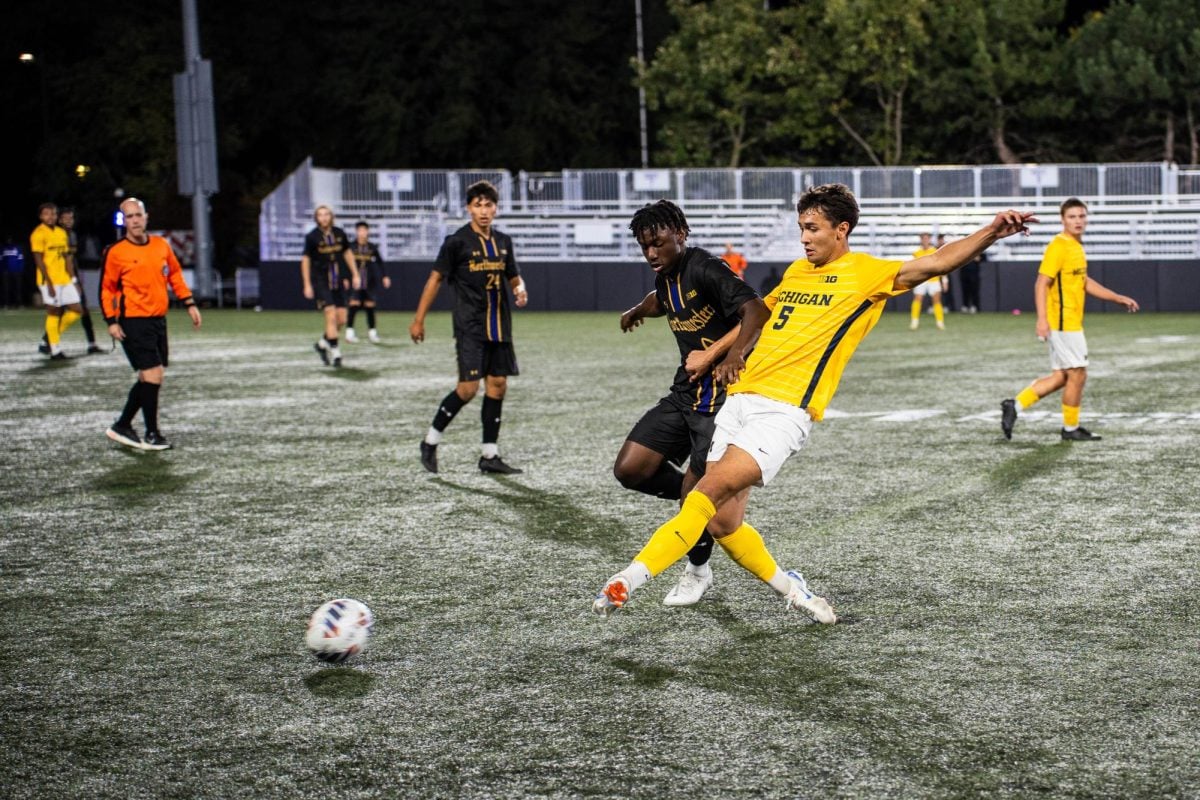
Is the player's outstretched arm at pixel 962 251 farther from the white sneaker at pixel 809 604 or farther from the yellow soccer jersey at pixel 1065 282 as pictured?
the yellow soccer jersey at pixel 1065 282

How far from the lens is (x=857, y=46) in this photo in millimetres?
42344

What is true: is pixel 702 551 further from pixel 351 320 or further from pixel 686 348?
pixel 351 320

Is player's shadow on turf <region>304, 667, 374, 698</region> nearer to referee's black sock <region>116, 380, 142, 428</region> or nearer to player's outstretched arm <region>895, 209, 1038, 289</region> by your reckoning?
player's outstretched arm <region>895, 209, 1038, 289</region>

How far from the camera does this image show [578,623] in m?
5.98

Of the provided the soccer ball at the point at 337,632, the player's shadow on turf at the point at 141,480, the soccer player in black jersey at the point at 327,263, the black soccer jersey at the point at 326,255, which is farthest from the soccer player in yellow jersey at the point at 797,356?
the black soccer jersey at the point at 326,255

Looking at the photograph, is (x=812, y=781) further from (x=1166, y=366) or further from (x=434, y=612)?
(x=1166, y=366)

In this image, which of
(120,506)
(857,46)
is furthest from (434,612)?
(857,46)

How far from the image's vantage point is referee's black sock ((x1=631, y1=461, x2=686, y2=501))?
6547mm

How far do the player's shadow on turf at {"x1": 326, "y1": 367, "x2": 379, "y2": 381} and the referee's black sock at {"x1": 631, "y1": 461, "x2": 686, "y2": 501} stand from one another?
36.2ft

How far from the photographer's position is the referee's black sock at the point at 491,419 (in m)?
10.3

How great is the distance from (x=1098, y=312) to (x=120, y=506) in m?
26.8

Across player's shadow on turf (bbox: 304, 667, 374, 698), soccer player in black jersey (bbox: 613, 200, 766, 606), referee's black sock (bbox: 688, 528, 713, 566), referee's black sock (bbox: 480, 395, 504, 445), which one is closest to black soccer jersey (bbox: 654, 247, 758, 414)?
soccer player in black jersey (bbox: 613, 200, 766, 606)

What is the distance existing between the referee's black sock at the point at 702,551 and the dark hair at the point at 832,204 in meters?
1.44

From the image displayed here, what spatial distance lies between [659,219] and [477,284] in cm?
428
